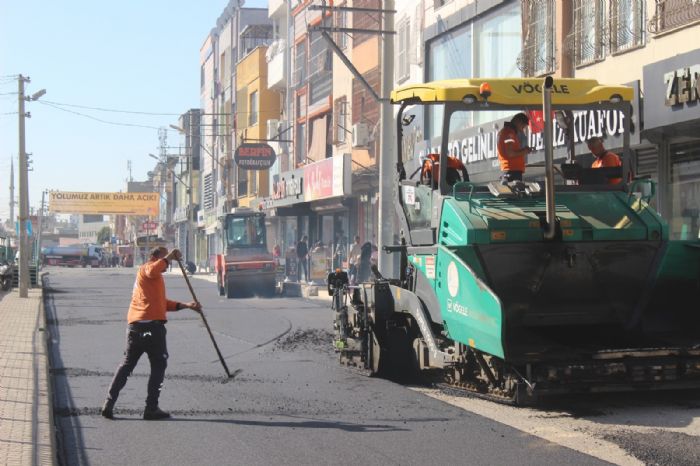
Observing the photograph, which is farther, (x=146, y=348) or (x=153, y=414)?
(x=146, y=348)

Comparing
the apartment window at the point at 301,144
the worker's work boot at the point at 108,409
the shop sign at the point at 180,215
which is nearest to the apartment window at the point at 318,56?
the apartment window at the point at 301,144

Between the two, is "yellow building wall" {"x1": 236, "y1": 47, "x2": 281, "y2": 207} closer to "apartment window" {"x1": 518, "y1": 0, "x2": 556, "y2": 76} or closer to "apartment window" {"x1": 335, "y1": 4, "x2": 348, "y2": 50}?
"apartment window" {"x1": 335, "y1": 4, "x2": 348, "y2": 50}

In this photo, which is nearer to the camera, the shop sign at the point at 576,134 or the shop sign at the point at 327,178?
the shop sign at the point at 576,134

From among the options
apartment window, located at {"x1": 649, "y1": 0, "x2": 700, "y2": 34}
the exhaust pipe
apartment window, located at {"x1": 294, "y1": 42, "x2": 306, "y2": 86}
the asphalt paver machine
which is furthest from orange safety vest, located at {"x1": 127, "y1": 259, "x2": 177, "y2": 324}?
apartment window, located at {"x1": 294, "y1": 42, "x2": 306, "y2": 86}

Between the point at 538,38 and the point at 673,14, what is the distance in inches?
190

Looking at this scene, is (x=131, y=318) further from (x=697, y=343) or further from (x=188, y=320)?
(x=188, y=320)

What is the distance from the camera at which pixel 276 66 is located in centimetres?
4797

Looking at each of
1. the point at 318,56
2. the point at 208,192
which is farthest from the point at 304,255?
the point at 208,192

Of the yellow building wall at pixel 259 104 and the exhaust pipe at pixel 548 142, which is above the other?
the yellow building wall at pixel 259 104

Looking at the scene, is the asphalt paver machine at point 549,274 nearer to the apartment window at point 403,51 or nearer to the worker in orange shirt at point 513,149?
the worker in orange shirt at point 513,149

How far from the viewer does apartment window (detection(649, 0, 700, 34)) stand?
1556 cm

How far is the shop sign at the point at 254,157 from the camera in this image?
44125 millimetres

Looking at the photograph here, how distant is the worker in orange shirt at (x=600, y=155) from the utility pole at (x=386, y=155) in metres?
10.3

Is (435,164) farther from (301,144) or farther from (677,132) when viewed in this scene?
(301,144)
